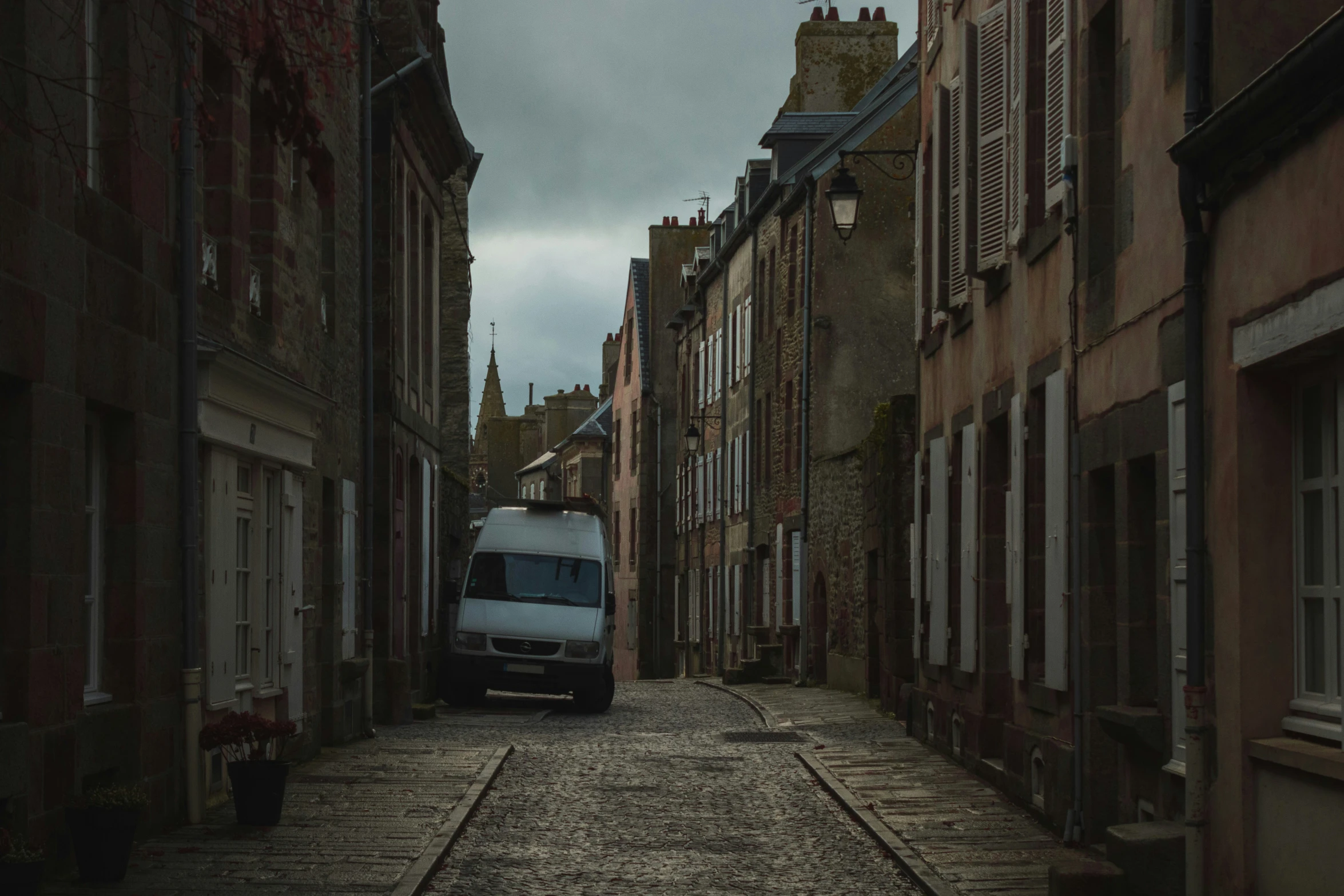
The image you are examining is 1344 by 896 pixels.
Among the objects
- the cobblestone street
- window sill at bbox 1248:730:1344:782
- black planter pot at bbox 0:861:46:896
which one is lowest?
the cobblestone street

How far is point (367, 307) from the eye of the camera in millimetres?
19766

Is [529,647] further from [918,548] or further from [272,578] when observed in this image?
[272,578]

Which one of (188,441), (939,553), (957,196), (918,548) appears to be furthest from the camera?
(918,548)

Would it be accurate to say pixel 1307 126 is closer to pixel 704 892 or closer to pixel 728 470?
pixel 704 892

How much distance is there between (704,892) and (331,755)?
7.80m

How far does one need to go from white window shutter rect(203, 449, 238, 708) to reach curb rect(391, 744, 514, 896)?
1871mm

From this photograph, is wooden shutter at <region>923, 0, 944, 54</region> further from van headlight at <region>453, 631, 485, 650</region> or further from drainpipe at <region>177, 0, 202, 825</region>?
van headlight at <region>453, 631, 485, 650</region>

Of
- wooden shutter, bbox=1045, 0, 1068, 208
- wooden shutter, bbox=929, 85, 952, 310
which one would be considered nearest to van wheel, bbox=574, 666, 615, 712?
wooden shutter, bbox=929, 85, 952, 310

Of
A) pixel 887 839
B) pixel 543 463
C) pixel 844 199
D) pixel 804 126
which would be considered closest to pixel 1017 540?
pixel 887 839

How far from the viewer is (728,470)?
4253 centimetres

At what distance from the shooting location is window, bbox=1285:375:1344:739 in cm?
758

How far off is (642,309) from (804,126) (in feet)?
Result: 58.5

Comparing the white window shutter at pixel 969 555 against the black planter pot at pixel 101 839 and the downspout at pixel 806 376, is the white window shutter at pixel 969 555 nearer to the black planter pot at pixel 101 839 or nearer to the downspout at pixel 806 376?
the black planter pot at pixel 101 839

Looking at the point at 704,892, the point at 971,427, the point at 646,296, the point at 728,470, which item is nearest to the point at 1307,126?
the point at 704,892
